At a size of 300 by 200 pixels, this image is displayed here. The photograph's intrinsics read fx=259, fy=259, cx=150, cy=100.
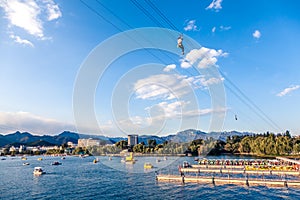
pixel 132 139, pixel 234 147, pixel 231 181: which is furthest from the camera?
pixel 132 139

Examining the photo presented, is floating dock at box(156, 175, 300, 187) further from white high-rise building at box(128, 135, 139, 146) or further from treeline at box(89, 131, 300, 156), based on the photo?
white high-rise building at box(128, 135, 139, 146)

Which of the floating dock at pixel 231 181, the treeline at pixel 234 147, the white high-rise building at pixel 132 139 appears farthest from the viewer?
the white high-rise building at pixel 132 139

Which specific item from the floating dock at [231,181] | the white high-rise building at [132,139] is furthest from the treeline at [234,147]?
the floating dock at [231,181]

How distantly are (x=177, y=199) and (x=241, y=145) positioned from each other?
73.8 m

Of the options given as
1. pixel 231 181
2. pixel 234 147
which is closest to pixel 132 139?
pixel 234 147

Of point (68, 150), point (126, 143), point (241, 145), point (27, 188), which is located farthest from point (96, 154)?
point (27, 188)

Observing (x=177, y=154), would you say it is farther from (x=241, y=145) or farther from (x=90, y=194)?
(x=90, y=194)

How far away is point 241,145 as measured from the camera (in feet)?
301

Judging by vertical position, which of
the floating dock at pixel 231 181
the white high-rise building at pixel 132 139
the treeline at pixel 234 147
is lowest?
the floating dock at pixel 231 181

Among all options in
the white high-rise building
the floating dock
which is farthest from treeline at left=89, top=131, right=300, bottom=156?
the floating dock

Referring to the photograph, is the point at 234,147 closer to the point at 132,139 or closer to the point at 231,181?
the point at 132,139

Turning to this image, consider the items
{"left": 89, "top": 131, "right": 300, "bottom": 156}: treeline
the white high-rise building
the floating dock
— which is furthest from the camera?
the white high-rise building

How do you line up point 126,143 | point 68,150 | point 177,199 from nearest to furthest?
point 177,199 → point 126,143 → point 68,150

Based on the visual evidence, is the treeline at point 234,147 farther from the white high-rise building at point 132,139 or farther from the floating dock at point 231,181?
the floating dock at point 231,181
